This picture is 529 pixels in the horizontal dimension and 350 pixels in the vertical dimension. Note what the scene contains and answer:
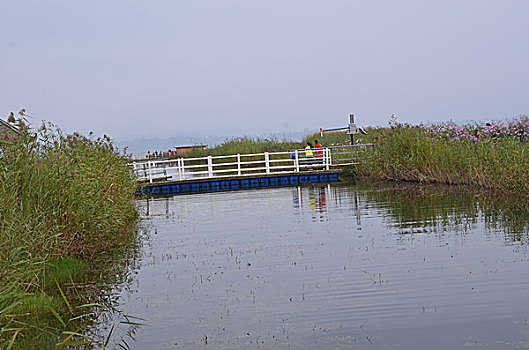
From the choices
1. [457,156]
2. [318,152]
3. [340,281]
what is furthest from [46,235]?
[318,152]

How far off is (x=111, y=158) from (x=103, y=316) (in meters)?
9.79

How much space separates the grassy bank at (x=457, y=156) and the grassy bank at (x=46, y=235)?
9663 mm

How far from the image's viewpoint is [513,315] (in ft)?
23.1

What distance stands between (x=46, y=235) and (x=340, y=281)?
3.74 meters

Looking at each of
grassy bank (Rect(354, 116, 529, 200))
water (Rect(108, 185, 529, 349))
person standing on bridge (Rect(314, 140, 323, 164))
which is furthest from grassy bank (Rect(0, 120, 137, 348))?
person standing on bridge (Rect(314, 140, 323, 164))

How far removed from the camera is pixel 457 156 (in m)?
22.2

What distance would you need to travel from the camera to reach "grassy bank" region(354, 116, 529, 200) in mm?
17406

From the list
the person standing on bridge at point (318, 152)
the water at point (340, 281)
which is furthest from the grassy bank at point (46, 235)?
the person standing on bridge at point (318, 152)

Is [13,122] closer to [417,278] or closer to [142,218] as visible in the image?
[417,278]

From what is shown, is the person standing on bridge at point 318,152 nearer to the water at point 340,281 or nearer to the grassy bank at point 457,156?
the grassy bank at point 457,156

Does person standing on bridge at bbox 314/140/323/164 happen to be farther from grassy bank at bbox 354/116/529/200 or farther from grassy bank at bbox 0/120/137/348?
grassy bank at bbox 0/120/137/348

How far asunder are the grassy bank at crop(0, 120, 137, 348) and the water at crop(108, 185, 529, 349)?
86 centimetres

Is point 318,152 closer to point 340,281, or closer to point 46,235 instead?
point 340,281

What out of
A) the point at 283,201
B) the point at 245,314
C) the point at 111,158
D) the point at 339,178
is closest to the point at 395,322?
the point at 245,314
